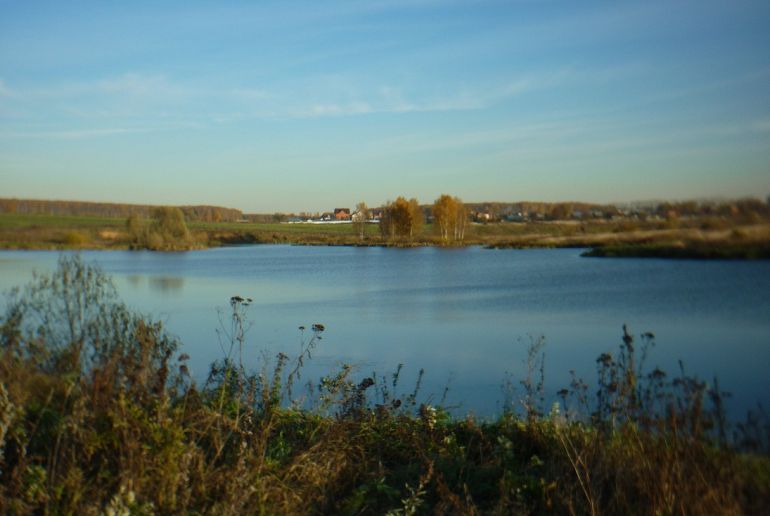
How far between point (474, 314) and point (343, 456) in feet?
35.5

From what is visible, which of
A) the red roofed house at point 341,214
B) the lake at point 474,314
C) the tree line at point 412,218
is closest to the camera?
the lake at point 474,314

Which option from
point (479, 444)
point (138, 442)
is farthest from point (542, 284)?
point (138, 442)

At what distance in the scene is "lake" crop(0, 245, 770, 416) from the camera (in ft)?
20.1

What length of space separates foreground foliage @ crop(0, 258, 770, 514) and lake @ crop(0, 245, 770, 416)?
0.92 metres

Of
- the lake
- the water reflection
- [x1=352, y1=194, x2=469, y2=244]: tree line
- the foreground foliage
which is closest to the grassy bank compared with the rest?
the lake

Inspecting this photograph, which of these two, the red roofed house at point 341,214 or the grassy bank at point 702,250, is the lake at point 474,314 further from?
the red roofed house at point 341,214

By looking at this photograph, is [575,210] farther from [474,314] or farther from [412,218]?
[412,218]

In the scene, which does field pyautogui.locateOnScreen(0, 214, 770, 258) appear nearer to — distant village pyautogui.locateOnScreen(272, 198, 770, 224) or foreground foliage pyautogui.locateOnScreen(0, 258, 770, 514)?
distant village pyautogui.locateOnScreen(272, 198, 770, 224)

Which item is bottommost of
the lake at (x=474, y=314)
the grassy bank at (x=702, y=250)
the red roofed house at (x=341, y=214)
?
the lake at (x=474, y=314)

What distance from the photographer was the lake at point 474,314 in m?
6.12

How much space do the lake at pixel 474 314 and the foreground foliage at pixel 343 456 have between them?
92 centimetres

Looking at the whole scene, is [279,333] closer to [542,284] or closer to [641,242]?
[641,242]

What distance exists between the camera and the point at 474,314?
46.8 ft

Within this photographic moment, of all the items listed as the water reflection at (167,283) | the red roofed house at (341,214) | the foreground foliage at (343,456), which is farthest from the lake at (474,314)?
the red roofed house at (341,214)
